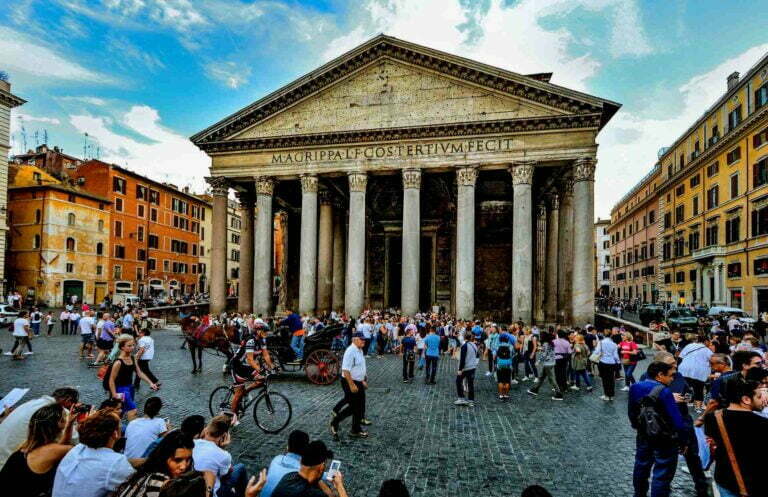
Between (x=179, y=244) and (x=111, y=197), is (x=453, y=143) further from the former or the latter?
(x=179, y=244)

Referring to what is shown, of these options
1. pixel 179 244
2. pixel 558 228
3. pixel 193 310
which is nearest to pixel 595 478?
pixel 558 228

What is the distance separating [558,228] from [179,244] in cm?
4156

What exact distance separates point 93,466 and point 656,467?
5.03 m

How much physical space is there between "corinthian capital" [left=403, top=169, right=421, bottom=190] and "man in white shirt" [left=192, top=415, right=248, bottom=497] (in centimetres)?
1964

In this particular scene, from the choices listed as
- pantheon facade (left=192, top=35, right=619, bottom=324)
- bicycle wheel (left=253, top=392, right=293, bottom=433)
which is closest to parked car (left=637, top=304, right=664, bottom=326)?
pantheon facade (left=192, top=35, right=619, bottom=324)

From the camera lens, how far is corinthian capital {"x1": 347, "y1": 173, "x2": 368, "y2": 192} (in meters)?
23.8

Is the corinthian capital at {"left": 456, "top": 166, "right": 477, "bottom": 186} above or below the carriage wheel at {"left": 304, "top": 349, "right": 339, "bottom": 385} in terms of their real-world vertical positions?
above

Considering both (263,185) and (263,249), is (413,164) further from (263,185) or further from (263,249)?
(263,249)

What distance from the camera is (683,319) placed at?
2512cm

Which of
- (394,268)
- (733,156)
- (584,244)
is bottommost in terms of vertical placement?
(394,268)

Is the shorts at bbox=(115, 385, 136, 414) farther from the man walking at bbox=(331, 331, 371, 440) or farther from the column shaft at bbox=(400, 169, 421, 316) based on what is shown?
the column shaft at bbox=(400, 169, 421, 316)

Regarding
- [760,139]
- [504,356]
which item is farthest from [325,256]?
[760,139]

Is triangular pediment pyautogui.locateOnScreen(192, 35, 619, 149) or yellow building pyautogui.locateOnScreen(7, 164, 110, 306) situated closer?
triangular pediment pyautogui.locateOnScreen(192, 35, 619, 149)

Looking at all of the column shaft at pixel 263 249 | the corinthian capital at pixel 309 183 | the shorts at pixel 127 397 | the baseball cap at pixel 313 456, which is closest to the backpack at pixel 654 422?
the baseball cap at pixel 313 456
